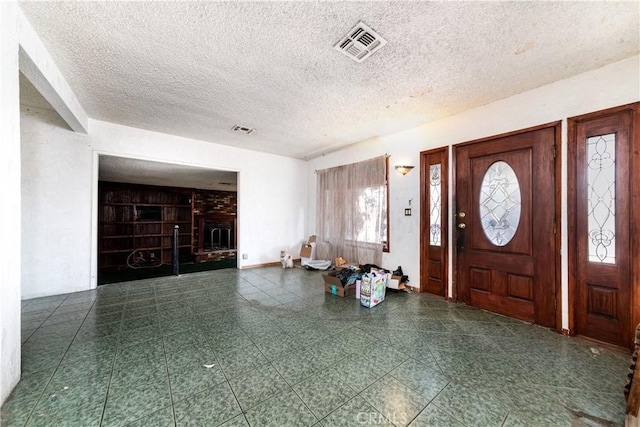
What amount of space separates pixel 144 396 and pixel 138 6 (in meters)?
2.62

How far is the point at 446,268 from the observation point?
332 cm

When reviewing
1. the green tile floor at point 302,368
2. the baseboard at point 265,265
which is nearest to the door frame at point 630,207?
the green tile floor at point 302,368

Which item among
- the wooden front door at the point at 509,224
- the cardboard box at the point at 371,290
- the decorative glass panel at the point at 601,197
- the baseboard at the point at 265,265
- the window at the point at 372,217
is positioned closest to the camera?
the decorative glass panel at the point at 601,197

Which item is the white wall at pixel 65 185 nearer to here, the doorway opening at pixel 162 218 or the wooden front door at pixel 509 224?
the doorway opening at pixel 162 218

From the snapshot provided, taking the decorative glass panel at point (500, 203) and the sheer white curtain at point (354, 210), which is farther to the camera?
the sheer white curtain at point (354, 210)

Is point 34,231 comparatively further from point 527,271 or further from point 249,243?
point 527,271

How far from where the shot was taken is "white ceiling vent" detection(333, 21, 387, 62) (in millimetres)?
1839

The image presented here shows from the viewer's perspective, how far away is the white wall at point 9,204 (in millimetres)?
1412

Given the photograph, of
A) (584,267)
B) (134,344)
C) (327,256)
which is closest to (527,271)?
(584,267)

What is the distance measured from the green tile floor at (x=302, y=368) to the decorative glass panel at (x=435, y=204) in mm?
→ 975

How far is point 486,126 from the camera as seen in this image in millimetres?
2988

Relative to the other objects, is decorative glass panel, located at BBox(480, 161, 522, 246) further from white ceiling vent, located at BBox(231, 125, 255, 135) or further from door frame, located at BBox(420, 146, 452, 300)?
white ceiling vent, located at BBox(231, 125, 255, 135)

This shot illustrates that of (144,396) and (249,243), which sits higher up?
(249,243)
